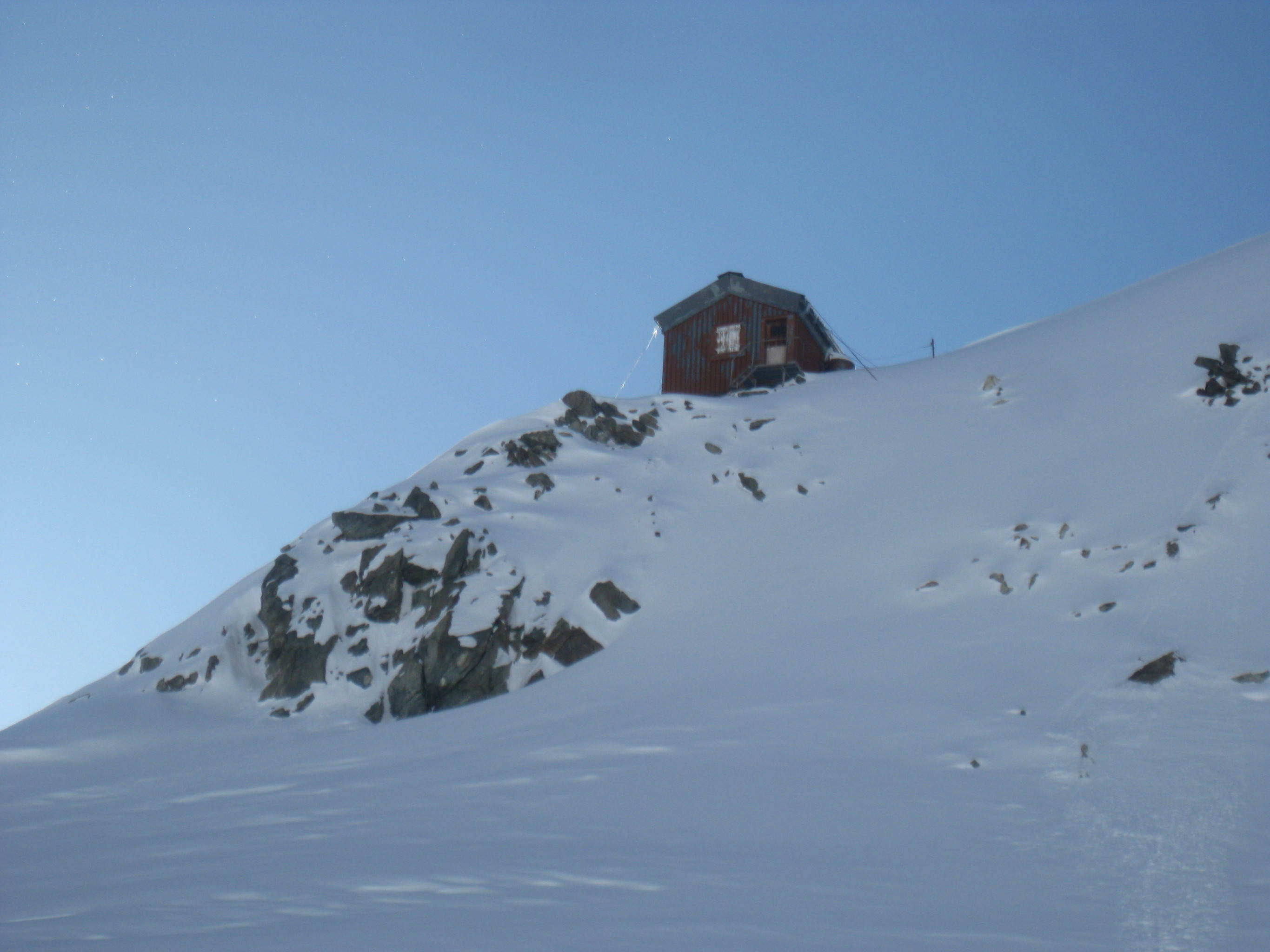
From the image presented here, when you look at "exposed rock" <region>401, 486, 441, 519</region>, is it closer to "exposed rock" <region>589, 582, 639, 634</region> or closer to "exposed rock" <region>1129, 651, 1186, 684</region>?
"exposed rock" <region>589, 582, 639, 634</region>

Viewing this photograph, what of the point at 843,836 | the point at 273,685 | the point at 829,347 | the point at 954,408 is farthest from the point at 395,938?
the point at 829,347

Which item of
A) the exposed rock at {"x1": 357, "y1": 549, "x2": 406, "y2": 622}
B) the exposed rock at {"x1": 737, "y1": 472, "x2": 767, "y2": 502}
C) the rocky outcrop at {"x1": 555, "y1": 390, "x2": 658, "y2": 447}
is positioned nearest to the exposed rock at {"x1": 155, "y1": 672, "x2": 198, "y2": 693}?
the exposed rock at {"x1": 357, "y1": 549, "x2": 406, "y2": 622}

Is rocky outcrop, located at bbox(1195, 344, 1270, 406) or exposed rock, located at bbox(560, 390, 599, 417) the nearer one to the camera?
rocky outcrop, located at bbox(1195, 344, 1270, 406)

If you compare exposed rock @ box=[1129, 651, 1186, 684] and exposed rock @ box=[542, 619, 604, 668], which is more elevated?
exposed rock @ box=[542, 619, 604, 668]

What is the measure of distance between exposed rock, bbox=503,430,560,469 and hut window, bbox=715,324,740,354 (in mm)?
9762

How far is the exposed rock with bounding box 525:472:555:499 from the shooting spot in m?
20.8

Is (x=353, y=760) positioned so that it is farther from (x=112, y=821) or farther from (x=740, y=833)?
(x=740, y=833)

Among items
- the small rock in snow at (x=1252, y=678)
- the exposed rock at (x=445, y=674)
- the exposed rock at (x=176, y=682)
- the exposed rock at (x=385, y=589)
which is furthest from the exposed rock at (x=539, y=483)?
the small rock in snow at (x=1252, y=678)

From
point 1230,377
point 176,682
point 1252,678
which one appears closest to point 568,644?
point 176,682

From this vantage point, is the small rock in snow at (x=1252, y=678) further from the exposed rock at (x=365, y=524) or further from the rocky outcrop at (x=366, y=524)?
the exposed rock at (x=365, y=524)

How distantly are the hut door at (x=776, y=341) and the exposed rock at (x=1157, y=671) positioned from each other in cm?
2001

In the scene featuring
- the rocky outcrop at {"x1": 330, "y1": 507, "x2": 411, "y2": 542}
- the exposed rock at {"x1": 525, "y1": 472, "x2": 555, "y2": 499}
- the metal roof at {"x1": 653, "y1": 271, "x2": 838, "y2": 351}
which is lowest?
the rocky outcrop at {"x1": 330, "y1": 507, "x2": 411, "y2": 542}

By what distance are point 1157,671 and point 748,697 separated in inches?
199

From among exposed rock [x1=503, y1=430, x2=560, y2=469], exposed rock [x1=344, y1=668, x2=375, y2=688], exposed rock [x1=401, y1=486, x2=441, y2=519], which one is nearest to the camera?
exposed rock [x1=344, y1=668, x2=375, y2=688]
